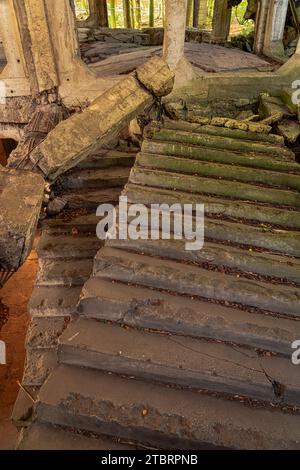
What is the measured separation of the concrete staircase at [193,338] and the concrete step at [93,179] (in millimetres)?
1763

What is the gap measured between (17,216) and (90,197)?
6.23ft

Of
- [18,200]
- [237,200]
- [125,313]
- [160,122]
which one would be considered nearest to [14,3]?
[160,122]

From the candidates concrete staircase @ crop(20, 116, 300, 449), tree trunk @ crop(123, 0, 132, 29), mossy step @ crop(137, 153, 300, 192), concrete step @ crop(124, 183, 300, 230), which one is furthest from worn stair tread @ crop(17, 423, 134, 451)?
tree trunk @ crop(123, 0, 132, 29)

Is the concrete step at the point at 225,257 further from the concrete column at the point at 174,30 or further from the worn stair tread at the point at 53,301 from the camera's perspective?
the concrete column at the point at 174,30

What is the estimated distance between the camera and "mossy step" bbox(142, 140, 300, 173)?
449cm

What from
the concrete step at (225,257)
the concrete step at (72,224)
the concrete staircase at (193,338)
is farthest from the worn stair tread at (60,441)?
the concrete step at (72,224)

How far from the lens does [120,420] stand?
2.32 meters

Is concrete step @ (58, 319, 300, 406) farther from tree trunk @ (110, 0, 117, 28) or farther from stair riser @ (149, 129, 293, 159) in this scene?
tree trunk @ (110, 0, 117, 28)

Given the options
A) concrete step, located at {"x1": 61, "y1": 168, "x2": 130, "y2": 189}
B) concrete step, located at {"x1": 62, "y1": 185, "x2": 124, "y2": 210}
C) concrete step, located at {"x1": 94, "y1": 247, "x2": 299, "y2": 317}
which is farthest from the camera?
concrete step, located at {"x1": 61, "y1": 168, "x2": 130, "y2": 189}

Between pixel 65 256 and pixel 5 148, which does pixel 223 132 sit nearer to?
pixel 65 256

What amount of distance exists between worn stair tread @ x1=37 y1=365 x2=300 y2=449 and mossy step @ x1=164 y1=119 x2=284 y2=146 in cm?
399

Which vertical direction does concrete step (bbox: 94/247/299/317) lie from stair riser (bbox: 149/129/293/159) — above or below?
below

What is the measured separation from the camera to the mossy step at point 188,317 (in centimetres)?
275

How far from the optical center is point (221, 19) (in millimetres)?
11836
